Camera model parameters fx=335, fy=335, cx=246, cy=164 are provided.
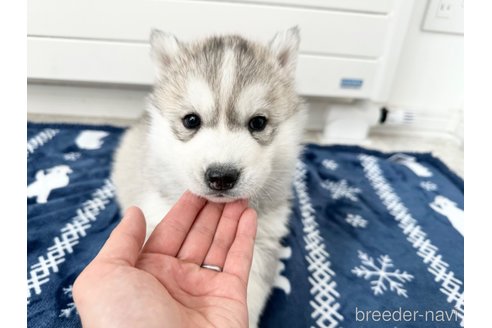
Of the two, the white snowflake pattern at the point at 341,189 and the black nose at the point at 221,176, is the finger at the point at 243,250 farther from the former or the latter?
the white snowflake pattern at the point at 341,189

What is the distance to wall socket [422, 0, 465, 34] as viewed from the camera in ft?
8.20

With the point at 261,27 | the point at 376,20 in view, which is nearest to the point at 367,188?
the point at 376,20

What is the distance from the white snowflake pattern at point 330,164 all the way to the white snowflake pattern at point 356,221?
1.65 feet

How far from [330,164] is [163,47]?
1.48 m

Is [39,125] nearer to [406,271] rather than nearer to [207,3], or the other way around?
[207,3]

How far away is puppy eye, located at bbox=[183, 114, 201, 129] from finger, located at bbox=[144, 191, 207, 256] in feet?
0.86

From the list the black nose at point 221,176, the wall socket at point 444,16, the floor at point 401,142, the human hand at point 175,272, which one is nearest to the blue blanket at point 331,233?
the floor at point 401,142

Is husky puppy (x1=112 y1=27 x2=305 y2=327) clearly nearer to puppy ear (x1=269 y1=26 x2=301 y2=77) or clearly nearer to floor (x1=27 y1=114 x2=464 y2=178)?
puppy ear (x1=269 y1=26 x2=301 y2=77)

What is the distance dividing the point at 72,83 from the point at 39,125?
1.53 feet

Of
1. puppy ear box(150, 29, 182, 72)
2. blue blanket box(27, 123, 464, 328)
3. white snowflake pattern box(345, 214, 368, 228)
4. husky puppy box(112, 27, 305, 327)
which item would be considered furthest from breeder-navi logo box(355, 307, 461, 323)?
puppy ear box(150, 29, 182, 72)

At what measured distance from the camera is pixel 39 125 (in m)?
2.53

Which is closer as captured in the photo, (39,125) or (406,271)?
(406,271)

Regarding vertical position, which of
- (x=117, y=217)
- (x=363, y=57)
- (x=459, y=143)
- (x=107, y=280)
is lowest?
(x=117, y=217)

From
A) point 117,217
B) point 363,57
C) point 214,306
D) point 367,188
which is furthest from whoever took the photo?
point 363,57
